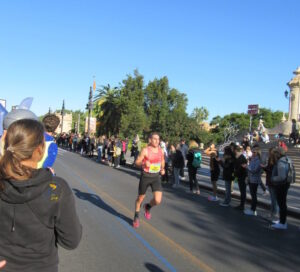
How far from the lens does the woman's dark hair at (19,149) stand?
1.98 meters

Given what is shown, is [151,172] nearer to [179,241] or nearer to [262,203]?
[179,241]

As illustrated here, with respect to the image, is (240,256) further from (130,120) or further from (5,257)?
(130,120)

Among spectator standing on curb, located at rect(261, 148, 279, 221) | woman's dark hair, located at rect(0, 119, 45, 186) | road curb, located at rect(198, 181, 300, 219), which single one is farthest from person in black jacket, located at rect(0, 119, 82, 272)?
road curb, located at rect(198, 181, 300, 219)

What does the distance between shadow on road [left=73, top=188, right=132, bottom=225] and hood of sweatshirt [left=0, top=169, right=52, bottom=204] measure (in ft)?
18.8

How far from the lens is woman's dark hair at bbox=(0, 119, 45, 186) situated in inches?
78.0

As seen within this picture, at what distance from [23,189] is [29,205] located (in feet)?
0.34

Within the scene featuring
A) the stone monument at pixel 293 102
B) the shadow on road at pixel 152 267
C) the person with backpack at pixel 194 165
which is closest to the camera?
the shadow on road at pixel 152 267

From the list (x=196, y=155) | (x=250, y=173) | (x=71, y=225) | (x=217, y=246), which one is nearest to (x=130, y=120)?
(x=196, y=155)

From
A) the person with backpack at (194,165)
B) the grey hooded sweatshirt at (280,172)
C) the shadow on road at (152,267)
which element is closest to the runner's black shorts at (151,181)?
the shadow on road at (152,267)

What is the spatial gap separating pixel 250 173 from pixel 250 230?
209 cm

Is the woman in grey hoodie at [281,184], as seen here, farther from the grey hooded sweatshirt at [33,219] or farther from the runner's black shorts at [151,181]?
the grey hooded sweatshirt at [33,219]

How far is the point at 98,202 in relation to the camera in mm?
9781

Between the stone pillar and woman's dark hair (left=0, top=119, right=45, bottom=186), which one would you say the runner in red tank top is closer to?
woman's dark hair (left=0, top=119, right=45, bottom=186)

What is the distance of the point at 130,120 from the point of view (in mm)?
42438
